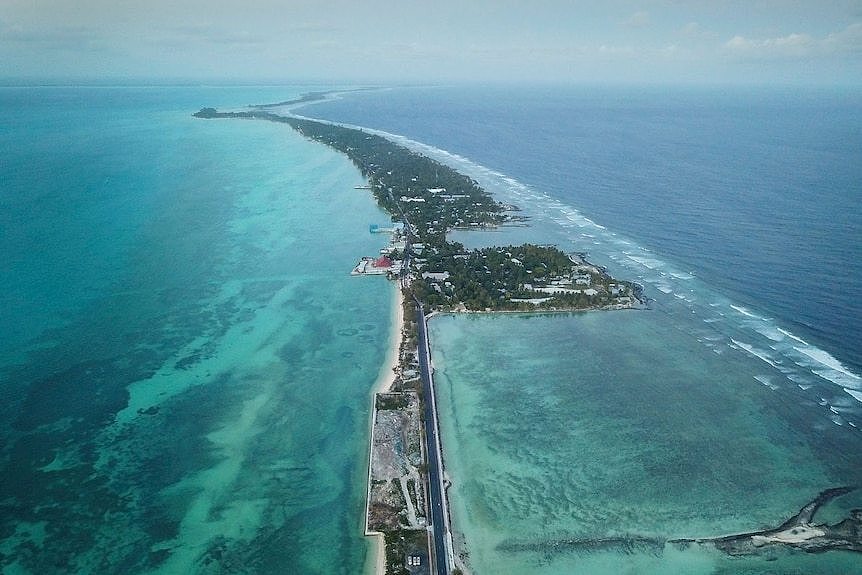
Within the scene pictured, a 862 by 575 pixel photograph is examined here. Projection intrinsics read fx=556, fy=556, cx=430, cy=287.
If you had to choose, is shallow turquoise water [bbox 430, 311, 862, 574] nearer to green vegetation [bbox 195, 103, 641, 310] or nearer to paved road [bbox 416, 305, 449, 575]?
paved road [bbox 416, 305, 449, 575]

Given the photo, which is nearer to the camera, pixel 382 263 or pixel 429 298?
pixel 429 298

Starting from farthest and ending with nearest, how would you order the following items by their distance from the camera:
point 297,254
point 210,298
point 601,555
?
1. point 297,254
2. point 210,298
3. point 601,555

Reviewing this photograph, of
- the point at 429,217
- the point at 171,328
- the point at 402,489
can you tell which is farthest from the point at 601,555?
the point at 429,217

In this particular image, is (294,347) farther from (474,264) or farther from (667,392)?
(667,392)

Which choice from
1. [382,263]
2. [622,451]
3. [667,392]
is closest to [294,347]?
[382,263]

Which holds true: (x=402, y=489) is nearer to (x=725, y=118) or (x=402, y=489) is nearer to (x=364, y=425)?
(x=364, y=425)

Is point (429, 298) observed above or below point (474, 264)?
below

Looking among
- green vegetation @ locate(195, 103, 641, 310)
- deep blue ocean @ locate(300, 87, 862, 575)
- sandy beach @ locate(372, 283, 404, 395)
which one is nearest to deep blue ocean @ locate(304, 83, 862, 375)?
deep blue ocean @ locate(300, 87, 862, 575)
